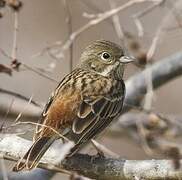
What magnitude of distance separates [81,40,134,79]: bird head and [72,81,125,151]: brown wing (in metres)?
0.17

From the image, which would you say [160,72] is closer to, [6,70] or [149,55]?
[149,55]

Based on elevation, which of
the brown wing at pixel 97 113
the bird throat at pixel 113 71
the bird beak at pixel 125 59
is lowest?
the brown wing at pixel 97 113

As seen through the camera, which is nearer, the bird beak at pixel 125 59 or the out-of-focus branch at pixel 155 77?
the bird beak at pixel 125 59

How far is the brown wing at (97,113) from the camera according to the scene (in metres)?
5.23

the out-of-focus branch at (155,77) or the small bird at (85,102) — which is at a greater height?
the out-of-focus branch at (155,77)

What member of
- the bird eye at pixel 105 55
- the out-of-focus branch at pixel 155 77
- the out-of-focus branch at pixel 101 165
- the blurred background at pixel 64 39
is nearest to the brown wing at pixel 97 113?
the out-of-focus branch at pixel 101 165

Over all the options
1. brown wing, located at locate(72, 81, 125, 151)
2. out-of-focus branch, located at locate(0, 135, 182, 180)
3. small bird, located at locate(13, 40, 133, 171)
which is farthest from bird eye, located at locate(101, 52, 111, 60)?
out-of-focus branch, located at locate(0, 135, 182, 180)

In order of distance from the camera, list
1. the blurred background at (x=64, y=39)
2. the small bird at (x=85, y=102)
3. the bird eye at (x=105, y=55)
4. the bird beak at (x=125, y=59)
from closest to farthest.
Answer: the small bird at (x=85, y=102) → the bird beak at (x=125, y=59) → the bird eye at (x=105, y=55) → the blurred background at (x=64, y=39)

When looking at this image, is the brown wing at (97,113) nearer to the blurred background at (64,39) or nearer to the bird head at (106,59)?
the bird head at (106,59)

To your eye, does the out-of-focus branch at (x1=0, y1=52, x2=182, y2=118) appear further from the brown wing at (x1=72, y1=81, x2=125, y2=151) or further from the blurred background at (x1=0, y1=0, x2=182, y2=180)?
the blurred background at (x1=0, y1=0, x2=182, y2=180)

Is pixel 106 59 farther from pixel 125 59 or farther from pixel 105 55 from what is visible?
pixel 125 59

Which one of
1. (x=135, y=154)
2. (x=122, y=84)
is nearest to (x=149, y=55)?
(x=122, y=84)

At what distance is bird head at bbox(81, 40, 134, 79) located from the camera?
6.04 m

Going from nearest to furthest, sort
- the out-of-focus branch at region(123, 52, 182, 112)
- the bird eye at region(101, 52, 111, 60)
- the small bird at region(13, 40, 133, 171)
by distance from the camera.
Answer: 1. the small bird at region(13, 40, 133, 171)
2. the bird eye at region(101, 52, 111, 60)
3. the out-of-focus branch at region(123, 52, 182, 112)
